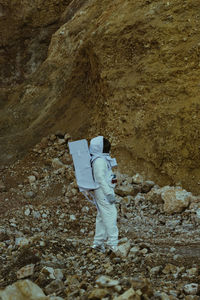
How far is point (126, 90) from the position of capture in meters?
9.11

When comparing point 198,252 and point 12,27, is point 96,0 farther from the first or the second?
point 198,252

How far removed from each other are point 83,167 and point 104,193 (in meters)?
0.49

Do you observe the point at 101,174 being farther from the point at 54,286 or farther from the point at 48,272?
the point at 54,286

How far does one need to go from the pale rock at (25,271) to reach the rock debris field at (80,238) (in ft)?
0.04

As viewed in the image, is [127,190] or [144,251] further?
[127,190]

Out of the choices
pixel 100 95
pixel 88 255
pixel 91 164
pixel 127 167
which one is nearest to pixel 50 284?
pixel 88 255

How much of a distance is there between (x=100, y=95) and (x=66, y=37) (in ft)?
12.2

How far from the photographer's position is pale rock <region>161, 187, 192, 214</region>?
6879 millimetres

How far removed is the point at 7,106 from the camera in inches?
508

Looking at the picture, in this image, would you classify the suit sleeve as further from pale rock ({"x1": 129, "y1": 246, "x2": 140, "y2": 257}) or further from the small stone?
the small stone

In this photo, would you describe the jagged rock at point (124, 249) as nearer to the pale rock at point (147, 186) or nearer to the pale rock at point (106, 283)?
the pale rock at point (106, 283)

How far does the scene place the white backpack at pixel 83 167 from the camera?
532 cm

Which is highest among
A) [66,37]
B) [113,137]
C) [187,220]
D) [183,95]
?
[66,37]

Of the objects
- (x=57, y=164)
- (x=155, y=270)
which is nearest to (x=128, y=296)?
(x=155, y=270)
